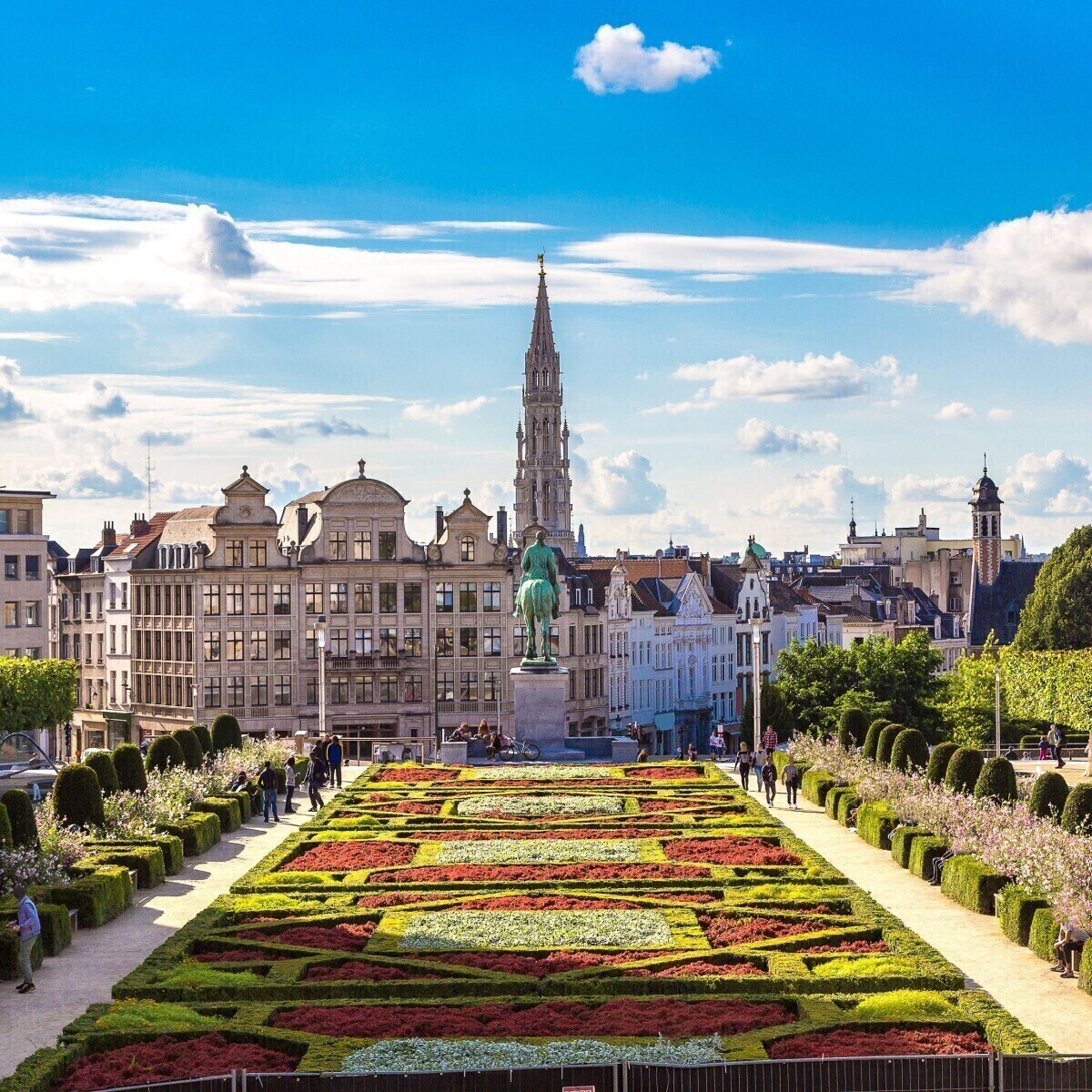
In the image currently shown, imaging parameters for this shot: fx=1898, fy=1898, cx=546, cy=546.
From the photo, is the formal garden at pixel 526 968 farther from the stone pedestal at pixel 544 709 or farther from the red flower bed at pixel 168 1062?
the stone pedestal at pixel 544 709

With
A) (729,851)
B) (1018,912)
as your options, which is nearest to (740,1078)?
(1018,912)

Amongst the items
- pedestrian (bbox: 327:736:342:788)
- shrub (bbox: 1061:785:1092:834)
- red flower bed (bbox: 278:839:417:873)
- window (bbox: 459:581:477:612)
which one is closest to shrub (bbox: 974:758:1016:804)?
shrub (bbox: 1061:785:1092:834)

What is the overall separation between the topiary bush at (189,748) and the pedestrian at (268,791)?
10.0 ft

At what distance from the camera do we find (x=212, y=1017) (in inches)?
901

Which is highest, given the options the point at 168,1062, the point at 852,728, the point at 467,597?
the point at 467,597

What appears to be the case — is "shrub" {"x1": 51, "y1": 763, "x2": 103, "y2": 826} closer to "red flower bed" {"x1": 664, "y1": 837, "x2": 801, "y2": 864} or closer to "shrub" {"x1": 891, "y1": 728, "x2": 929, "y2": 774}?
"red flower bed" {"x1": 664, "y1": 837, "x2": 801, "y2": 864}

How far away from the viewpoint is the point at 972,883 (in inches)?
1224

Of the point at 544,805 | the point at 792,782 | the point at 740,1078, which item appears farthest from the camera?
the point at 792,782

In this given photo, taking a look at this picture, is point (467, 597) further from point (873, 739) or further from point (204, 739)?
point (873, 739)

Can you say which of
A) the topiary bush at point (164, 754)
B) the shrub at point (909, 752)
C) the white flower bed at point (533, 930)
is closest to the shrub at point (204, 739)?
the topiary bush at point (164, 754)

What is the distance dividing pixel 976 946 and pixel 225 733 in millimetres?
30381

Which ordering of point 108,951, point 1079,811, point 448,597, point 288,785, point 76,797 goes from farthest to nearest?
1. point 448,597
2. point 288,785
3. point 76,797
4. point 1079,811
5. point 108,951

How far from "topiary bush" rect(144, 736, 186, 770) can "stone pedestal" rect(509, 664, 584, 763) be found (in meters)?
12.4

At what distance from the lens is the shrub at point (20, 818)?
31.5 metres
